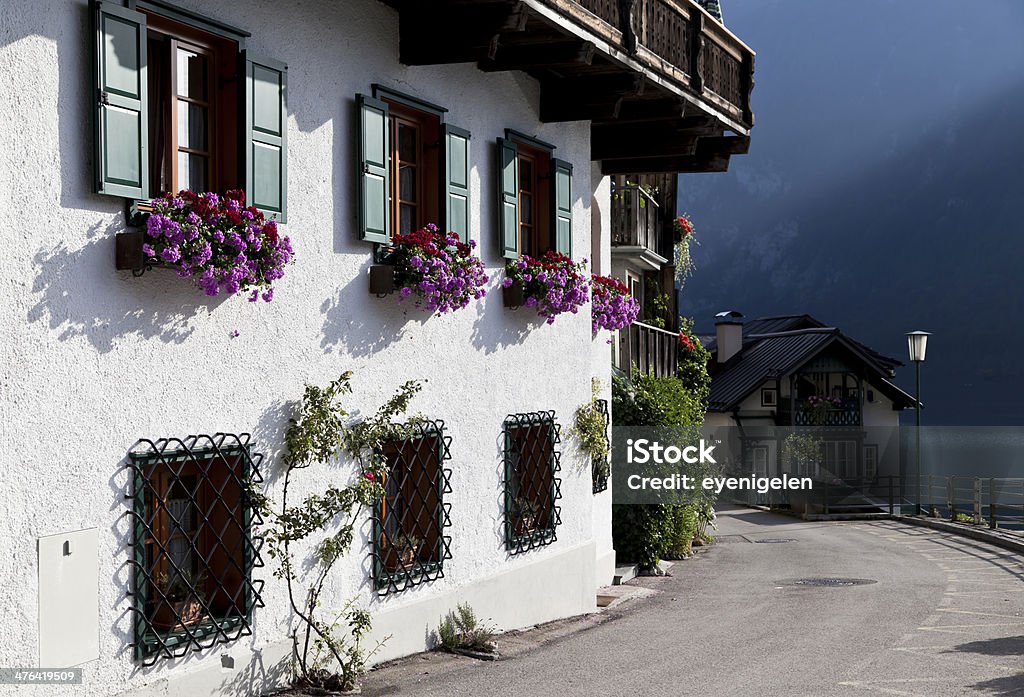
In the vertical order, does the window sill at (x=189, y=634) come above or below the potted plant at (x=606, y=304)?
below

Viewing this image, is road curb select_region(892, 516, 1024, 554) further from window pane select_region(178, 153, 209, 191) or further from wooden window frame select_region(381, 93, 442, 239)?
window pane select_region(178, 153, 209, 191)

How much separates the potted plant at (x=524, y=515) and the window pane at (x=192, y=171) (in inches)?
212

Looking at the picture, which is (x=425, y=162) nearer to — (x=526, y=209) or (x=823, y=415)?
(x=526, y=209)

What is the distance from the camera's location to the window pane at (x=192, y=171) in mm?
8344

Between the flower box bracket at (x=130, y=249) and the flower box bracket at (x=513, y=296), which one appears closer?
the flower box bracket at (x=130, y=249)

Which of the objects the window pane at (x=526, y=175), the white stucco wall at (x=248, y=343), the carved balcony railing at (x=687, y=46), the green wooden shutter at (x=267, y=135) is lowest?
the white stucco wall at (x=248, y=343)

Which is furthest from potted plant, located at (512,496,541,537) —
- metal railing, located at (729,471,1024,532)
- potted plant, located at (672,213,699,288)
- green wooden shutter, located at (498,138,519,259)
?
metal railing, located at (729,471,1024,532)

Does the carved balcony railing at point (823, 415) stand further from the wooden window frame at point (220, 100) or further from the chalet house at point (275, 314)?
the wooden window frame at point (220, 100)

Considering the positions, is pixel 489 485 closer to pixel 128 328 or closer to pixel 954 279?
pixel 128 328

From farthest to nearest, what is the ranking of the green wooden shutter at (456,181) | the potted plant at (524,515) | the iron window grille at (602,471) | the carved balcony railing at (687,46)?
the iron window grille at (602,471), the potted plant at (524,515), the carved balcony railing at (687,46), the green wooden shutter at (456,181)

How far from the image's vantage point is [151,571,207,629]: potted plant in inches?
318

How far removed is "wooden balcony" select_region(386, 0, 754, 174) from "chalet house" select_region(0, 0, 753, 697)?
4 cm

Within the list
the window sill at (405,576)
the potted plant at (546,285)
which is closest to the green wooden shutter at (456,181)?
the potted plant at (546,285)

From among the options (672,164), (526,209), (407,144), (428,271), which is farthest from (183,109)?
(672,164)
